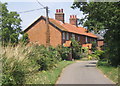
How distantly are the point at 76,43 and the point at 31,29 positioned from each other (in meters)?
9.35

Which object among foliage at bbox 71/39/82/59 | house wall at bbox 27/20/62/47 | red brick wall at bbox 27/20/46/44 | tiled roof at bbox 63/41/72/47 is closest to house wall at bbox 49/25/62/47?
house wall at bbox 27/20/62/47

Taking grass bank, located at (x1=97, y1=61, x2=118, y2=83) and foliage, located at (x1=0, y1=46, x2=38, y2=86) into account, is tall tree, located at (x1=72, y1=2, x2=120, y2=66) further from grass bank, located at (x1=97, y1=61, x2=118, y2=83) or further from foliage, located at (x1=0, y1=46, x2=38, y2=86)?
foliage, located at (x1=0, y1=46, x2=38, y2=86)

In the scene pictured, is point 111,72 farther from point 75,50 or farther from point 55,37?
point 75,50

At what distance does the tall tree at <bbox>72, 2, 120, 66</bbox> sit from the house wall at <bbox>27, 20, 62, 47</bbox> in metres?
16.2

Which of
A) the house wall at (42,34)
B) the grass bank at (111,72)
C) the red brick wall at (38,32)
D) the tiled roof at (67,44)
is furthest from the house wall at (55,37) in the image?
the grass bank at (111,72)

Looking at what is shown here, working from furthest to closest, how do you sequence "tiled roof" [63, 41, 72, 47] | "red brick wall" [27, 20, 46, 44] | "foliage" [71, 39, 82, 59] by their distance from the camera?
"foliage" [71, 39, 82, 59], "red brick wall" [27, 20, 46, 44], "tiled roof" [63, 41, 72, 47]

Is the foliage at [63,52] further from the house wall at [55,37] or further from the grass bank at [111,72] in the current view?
the grass bank at [111,72]

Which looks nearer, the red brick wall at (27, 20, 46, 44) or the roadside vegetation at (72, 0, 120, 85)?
the roadside vegetation at (72, 0, 120, 85)

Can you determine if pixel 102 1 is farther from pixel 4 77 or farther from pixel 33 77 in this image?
pixel 4 77

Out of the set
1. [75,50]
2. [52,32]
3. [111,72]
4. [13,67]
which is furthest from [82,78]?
[75,50]

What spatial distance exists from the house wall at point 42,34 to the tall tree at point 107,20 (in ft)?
53.3

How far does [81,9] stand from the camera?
984 inches

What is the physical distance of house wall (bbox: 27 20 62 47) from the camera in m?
41.0

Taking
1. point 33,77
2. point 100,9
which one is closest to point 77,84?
point 33,77
